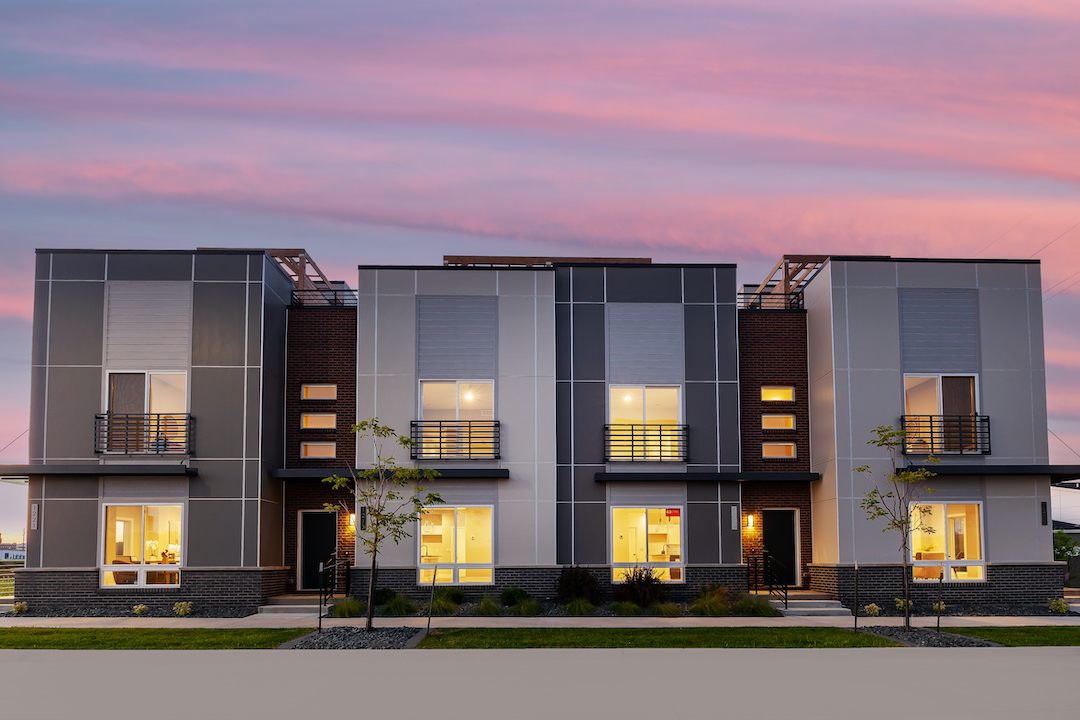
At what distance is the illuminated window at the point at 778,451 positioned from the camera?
2381 cm

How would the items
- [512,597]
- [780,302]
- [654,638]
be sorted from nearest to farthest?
[654,638], [512,597], [780,302]

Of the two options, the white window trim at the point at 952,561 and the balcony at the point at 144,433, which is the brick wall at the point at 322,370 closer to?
the balcony at the point at 144,433

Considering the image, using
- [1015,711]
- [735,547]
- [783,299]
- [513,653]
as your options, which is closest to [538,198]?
[783,299]

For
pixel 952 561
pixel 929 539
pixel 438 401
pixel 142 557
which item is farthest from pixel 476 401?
pixel 952 561

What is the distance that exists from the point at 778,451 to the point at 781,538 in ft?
7.29

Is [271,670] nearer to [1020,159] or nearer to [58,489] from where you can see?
[58,489]

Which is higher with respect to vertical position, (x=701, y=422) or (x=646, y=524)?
(x=701, y=422)

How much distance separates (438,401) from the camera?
22.8m

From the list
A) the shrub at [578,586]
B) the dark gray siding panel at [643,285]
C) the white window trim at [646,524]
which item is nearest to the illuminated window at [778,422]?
the white window trim at [646,524]

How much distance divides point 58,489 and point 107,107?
28.5 ft

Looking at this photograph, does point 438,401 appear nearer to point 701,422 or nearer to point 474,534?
point 474,534

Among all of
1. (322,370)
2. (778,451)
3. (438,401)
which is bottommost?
(778,451)

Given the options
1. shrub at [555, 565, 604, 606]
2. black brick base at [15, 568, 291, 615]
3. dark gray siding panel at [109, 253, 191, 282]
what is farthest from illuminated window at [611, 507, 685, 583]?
dark gray siding panel at [109, 253, 191, 282]

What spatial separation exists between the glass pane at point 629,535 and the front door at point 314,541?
701 cm
